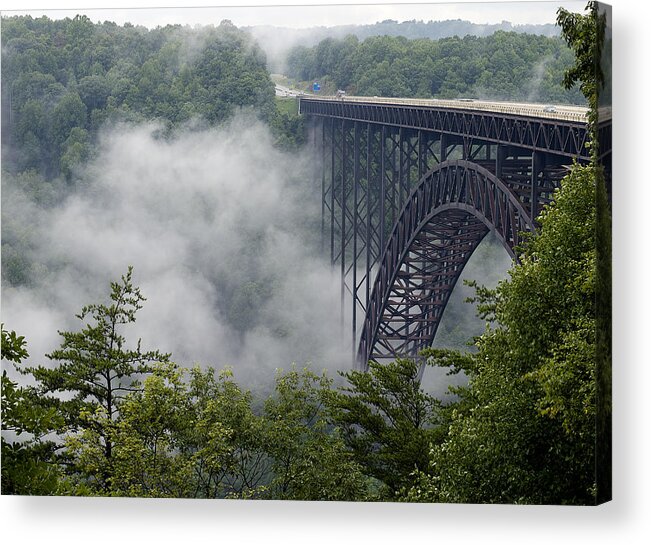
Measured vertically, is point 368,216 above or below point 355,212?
below

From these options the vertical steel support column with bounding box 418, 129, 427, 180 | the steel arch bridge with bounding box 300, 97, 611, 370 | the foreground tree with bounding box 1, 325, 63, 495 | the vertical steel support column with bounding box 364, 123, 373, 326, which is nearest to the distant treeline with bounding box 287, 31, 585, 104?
the steel arch bridge with bounding box 300, 97, 611, 370

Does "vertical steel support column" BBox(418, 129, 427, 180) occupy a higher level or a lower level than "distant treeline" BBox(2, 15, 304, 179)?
lower

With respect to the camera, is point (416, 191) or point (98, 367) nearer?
point (98, 367)

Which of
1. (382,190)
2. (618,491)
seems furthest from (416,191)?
(618,491)

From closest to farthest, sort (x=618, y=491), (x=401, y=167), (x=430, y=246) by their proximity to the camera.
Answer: (x=618, y=491) < (x=401, y=167) < (x=430, y=246)

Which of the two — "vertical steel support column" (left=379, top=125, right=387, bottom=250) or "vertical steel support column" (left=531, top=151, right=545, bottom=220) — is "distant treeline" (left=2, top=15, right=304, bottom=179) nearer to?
"vertical steel support column" (left=379, top=125, right=387, bottom=250)

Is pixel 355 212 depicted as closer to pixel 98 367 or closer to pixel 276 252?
pixel 276 252

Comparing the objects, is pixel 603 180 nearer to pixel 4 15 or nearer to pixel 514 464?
pixel 514 464
